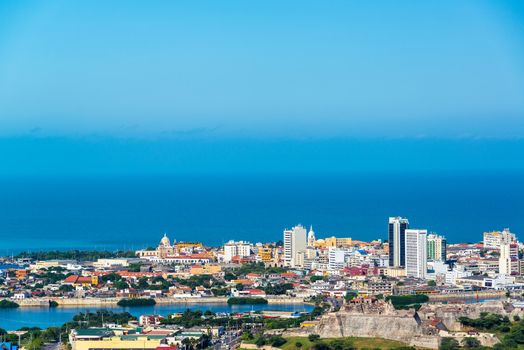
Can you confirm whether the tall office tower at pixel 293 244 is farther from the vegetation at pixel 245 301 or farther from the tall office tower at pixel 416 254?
the vegetation at pixel 245 301

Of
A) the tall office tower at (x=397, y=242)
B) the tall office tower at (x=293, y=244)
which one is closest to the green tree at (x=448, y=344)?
the tall office tower at (x=397, y=242)

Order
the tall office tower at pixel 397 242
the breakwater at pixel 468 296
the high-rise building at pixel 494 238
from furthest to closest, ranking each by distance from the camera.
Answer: the high-rise building at pixel 494 238 < the tall office tower at pixel 397 242 < the breakwater at pixel 468 296

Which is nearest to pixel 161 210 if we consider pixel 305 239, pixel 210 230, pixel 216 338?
pixel 210 230

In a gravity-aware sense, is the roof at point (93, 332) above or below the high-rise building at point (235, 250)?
below

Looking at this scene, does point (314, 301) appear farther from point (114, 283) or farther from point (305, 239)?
point (305, 239)

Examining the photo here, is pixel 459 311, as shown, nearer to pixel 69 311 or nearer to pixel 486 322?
pixel 486 322

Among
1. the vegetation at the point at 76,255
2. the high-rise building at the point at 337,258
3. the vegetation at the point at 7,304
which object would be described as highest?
the vegetation at the point at 76,255

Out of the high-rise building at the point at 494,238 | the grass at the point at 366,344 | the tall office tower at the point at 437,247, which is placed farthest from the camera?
the high-rise building at the point at 494,238
